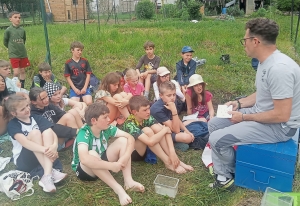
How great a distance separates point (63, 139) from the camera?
3377 mm

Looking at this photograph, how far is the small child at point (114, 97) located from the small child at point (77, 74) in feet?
3.20

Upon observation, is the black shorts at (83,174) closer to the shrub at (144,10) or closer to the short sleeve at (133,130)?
the short sleeve at (133,130)

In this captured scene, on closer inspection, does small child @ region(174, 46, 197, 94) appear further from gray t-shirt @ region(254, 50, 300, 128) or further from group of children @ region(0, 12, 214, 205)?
gray t-shirt @ region(254, 50, 300, 128)

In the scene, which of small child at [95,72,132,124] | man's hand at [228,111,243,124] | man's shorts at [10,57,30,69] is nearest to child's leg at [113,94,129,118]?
small child at [95,72,132,124]

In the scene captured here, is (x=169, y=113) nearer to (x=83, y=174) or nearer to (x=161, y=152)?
(x=161, y=152)

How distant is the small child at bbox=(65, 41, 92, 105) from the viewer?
4.74 meters

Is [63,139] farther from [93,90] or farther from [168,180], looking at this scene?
[93,90]

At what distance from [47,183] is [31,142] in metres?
0.39

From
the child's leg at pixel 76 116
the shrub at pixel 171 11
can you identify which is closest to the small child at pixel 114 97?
the child's leg at pixel 76 116

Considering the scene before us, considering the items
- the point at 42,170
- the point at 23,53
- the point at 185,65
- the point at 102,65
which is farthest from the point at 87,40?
the point at 42,170

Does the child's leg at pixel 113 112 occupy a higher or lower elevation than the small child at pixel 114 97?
lower

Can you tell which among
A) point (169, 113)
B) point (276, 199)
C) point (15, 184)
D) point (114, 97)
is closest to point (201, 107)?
point (169, 113)

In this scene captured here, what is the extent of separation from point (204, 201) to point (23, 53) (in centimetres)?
475

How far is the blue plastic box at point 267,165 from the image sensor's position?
8.07ft
